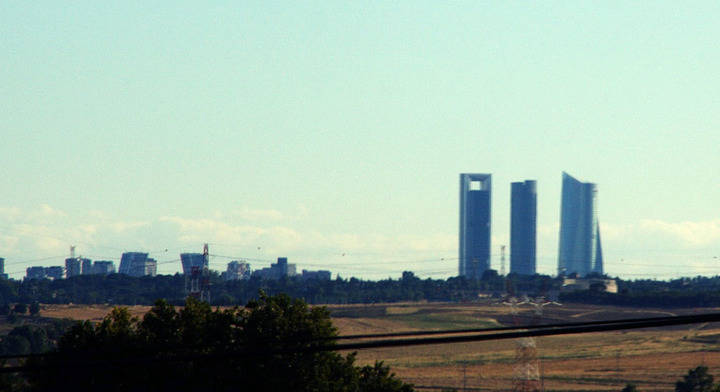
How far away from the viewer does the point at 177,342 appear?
90.6 meters

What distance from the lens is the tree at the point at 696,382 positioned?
15712cm

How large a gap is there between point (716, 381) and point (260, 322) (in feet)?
292

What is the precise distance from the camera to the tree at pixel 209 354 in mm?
86562

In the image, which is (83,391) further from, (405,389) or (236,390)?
(405,389)

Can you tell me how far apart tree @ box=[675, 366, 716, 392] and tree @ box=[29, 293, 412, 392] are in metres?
66.4

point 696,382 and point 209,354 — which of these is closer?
point 209,354

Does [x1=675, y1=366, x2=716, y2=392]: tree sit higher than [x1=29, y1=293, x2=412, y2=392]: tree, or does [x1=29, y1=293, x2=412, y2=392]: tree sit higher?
[x1=29, y1=293, x2=412, y2=392]: tree

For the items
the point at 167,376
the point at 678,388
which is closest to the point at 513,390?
the point at 678,388

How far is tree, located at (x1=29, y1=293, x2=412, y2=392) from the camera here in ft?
284

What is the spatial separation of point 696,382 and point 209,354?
95.2 m

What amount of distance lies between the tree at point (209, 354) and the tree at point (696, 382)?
66.4 metres

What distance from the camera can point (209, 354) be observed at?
280 feet

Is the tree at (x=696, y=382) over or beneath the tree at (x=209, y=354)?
beneath

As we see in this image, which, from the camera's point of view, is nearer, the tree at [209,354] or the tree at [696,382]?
A: the tree at [209,354]
